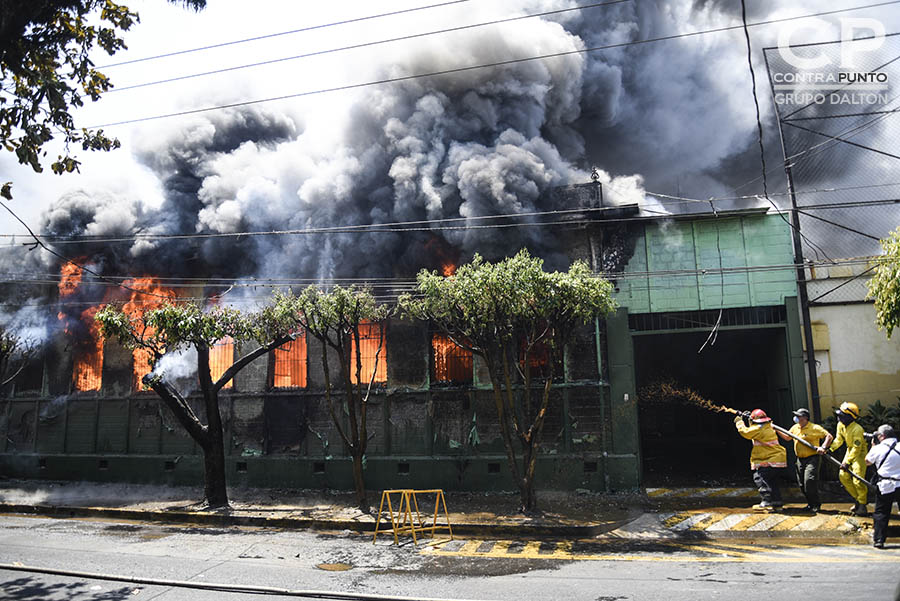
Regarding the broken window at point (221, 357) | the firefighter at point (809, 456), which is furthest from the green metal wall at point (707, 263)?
the broken window at point (221, 357)

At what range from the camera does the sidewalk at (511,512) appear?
31.9ft

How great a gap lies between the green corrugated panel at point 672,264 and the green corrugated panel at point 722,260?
17 centimetres

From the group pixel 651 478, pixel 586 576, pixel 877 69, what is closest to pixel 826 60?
pixel 877 69

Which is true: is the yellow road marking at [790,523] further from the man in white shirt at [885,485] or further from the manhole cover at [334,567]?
the manhole cover at [334,567]

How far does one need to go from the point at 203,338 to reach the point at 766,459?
37.5 ft

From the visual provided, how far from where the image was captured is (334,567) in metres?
7.83

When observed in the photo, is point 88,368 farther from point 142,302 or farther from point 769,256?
point 769,256

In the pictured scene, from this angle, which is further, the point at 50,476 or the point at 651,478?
the point at 50,476

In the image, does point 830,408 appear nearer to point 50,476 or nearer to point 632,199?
point 632,199

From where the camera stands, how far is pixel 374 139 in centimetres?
1947

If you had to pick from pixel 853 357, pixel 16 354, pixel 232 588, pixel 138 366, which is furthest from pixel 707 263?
pixel 16 354

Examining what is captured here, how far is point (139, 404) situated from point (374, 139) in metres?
10.7

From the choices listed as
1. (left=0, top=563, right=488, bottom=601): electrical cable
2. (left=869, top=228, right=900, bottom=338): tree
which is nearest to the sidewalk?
(left=869, top=228, right=900, bottom=338): tree

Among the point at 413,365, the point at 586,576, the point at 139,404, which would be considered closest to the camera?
the point at 586,576
